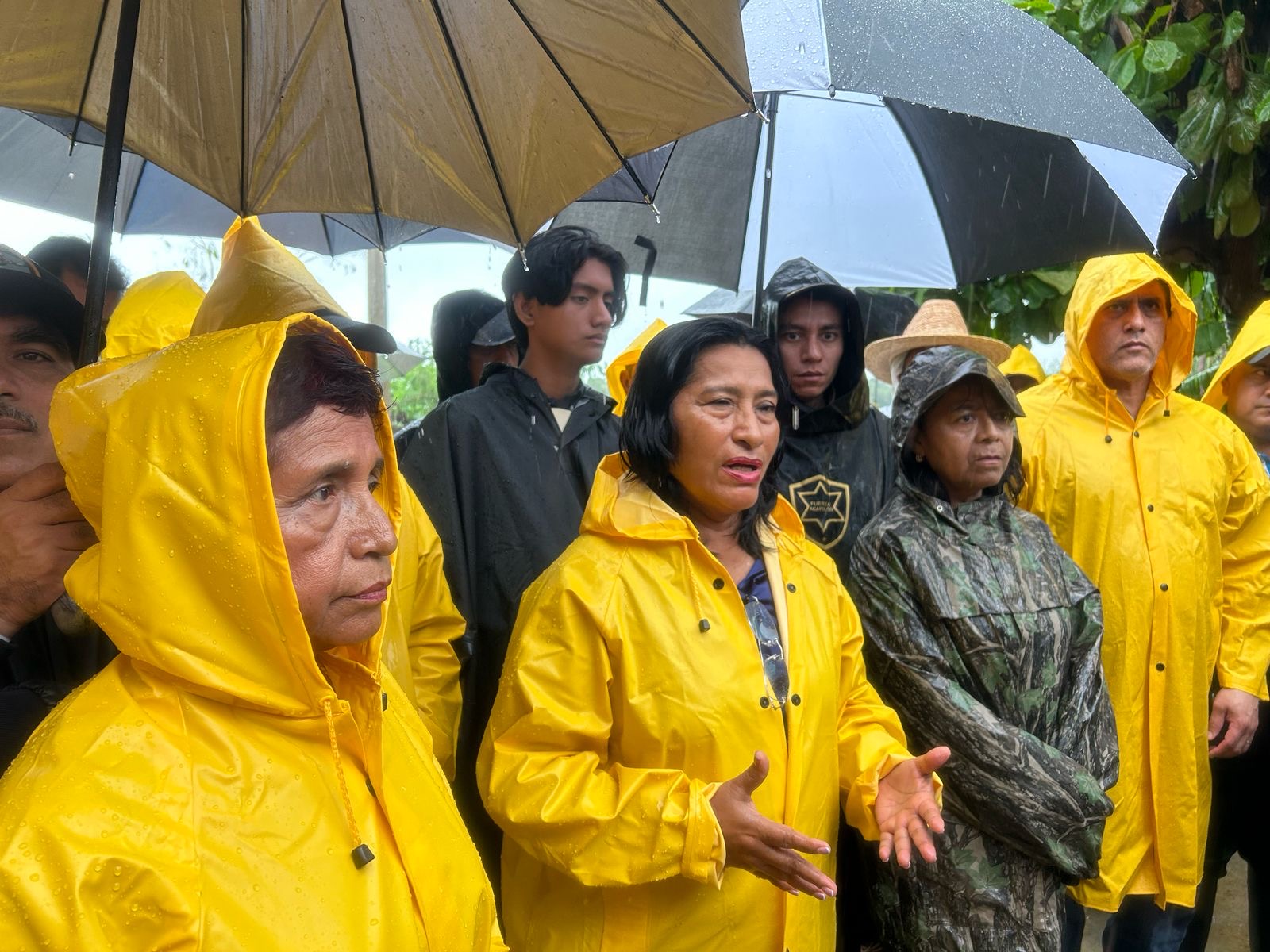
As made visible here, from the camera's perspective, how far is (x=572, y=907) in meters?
2.26

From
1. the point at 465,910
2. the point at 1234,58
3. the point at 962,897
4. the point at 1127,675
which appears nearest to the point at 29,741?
the point at 465,910

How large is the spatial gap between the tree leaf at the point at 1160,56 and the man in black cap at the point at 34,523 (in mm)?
4764

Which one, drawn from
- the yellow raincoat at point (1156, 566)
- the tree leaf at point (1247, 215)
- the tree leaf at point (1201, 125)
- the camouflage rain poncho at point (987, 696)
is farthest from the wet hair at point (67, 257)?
the tree leaf at point (1247, 215)

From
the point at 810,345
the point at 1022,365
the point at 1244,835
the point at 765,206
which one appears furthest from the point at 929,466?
the point at 1022,365

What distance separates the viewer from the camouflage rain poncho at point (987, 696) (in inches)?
104

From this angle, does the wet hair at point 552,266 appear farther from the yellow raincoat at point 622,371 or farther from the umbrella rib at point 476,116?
the umbrella rib at point 476,116

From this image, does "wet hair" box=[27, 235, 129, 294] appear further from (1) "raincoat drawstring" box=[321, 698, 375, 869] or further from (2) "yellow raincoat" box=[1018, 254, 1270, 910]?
(2) "yellow raincoat" box=[1018, 254, 1270, 910]

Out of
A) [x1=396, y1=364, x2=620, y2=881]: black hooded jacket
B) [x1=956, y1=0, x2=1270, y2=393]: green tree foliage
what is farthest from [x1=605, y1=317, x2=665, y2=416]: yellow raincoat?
[x1=956, y1=0, x2=1270, y2=393]: green tree foliage

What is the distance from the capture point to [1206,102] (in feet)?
16.1

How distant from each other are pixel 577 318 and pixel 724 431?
4.23ft

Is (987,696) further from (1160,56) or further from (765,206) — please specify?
(1160,56)

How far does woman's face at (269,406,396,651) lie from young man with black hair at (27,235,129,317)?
247 centimetres

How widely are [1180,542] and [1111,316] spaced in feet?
2.94

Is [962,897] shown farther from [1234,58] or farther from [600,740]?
[1234,58]
